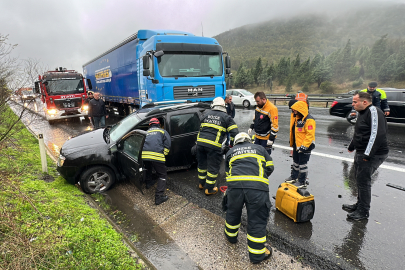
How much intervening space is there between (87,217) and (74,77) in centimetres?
1212

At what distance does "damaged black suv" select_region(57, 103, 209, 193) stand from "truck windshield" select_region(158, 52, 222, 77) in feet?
8.47

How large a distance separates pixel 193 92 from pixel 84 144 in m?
3.97

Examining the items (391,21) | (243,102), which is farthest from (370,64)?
(391,21)

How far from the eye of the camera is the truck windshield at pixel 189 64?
7.28 m

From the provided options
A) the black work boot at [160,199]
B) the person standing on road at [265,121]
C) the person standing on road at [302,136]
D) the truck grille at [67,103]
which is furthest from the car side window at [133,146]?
the truck grille at [67,103]

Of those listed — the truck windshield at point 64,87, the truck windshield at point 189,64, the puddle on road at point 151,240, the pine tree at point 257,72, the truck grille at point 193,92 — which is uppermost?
the pine tree at point 257,72

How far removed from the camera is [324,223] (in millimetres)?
3371

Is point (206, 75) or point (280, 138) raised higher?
point (206, 75)

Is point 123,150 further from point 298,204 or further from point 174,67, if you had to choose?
point 174,67

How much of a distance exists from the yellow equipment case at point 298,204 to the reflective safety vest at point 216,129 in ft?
4.25

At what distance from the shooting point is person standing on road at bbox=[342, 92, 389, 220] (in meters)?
3.10

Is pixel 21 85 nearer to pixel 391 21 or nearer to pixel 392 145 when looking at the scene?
pixel 392 145

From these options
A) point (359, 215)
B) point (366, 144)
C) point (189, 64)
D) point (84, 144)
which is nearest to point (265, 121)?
point (366, 144)

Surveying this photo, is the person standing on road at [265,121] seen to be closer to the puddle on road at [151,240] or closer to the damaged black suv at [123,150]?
the damaged black suv at [123,150]
